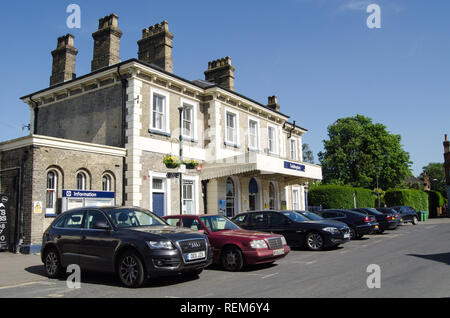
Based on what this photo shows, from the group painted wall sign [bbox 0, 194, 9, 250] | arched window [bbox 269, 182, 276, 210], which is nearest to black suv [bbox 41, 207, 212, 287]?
painted wall sign [bbox 0, 194, 9, 250]

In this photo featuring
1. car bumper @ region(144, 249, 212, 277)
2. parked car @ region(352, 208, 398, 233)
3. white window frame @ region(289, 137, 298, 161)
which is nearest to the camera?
car bumper @ region(144, 249, 212, 277)

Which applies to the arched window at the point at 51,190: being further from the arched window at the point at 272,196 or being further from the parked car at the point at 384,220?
the parked car at the point at 384,220

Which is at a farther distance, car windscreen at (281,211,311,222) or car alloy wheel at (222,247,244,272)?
car windscreen at (281,211,311,222)

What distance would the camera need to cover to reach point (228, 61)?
86.4 ft

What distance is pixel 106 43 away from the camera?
20.2 m

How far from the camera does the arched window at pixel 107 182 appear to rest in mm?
17038

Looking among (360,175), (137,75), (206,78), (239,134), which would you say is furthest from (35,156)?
(360,175)

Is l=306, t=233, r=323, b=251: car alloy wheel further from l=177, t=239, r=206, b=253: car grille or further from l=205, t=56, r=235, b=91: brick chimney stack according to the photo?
l=205, t=56, r=235, b=91: brick chimney stack

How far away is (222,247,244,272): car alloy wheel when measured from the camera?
32.8 feet

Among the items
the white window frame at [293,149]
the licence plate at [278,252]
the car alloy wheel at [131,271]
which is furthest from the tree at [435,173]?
the car alloy wheel at [131,271]

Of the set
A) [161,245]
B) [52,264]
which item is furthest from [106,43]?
[161,245]

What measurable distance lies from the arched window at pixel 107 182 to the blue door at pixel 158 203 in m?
2.15

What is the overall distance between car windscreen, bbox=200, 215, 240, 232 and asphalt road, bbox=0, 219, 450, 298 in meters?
1.12
